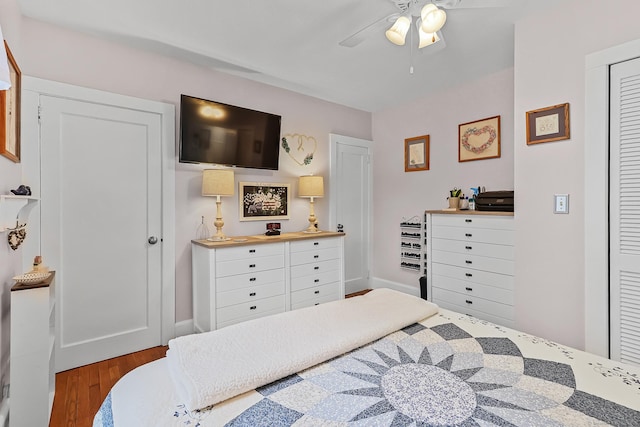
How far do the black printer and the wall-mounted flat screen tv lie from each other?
6.58 feet

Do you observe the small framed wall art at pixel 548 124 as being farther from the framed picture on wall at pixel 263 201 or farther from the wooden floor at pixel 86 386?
the wooden floor at pixel 86 386

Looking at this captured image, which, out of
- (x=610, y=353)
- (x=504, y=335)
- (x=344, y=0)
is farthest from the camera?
(x=344, y=0)

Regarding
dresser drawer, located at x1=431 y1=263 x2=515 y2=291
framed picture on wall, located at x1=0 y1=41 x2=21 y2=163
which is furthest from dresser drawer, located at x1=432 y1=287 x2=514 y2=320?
framed picture on wall, located at x1=0 y1=41 x2=21 y2=163

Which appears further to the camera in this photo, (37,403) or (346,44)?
(346,44)

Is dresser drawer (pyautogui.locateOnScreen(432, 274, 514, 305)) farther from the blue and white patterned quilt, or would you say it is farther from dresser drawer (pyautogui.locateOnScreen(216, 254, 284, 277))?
dresser drawer (pyautogui.locateOnScreen(216, 254, 284, 277))

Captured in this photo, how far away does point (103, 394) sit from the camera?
6.57ft

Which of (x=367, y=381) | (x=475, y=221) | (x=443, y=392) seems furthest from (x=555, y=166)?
(x=367, y=381)

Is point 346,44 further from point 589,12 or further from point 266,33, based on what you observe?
point 589,12

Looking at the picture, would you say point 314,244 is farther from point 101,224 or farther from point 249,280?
point 101,224

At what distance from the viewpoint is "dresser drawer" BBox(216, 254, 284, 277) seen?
2571 millimetres

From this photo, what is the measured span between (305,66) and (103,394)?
119 inches

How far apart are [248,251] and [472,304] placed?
2008 millimetres

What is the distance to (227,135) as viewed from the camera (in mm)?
2926

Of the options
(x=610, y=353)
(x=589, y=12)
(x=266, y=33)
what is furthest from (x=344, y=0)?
(x=610, y=353)
